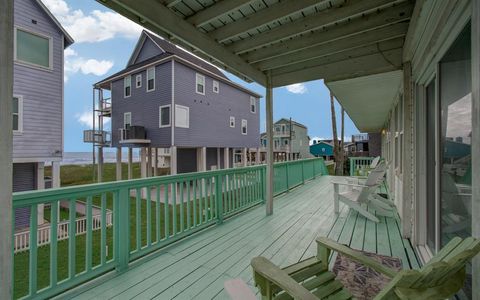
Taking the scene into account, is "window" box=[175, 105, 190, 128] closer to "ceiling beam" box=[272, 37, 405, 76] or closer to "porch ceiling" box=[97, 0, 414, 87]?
"porch ceiling" box=[97, 0, 414, 87]

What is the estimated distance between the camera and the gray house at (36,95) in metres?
7.43

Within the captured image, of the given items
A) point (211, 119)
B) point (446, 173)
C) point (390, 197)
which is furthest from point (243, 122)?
point (446, 173)

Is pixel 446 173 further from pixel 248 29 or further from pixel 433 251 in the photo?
pixel 248 29

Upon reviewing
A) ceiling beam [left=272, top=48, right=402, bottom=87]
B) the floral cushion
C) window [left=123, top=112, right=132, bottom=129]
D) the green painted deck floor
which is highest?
window [left=123, top=112, right=132, bottom=129]

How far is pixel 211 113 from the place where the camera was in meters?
13.6

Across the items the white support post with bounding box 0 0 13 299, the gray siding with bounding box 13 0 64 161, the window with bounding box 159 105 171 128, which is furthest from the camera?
the window with bounding box 159 105 171 128

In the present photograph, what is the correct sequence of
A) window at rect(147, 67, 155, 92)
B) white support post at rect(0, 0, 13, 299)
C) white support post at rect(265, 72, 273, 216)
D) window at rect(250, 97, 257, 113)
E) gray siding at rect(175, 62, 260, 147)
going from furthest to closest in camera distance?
window at rect(250, 97, 257, 113)
window at rect(147, 67, 155, 92)
gray siding at rect(175, 62, 260, 147)
white support post at rect(265, 72, 273, 216)
white support post at rect(0, 0, 13, 299)

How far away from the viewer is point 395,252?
2.79 metres

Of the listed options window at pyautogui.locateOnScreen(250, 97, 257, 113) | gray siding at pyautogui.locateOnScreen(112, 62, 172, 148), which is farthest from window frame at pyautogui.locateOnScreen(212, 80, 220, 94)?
window at pyautogui.locateOnScreen(250, 97, 257, 113)

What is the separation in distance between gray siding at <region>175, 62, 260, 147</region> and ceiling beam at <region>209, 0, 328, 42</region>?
8.93 m

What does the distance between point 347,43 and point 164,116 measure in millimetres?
9951

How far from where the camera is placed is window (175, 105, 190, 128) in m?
11.4

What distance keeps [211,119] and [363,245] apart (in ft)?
37.7

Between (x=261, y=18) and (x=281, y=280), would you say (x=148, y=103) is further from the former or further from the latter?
(x=281, y=280)
